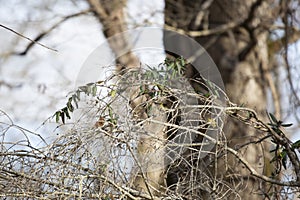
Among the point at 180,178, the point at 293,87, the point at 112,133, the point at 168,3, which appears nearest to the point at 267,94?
the point at 293,87

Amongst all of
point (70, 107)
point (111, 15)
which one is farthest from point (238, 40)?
point (70, 107)

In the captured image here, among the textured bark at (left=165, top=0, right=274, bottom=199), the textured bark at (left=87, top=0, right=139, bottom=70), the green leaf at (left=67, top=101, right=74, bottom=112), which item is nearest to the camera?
the green leaf at (left=67, top=101, right=74, bottom=112)

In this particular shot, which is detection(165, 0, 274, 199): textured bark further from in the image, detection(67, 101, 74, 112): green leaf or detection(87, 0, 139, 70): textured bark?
detection(67, 101, 74, 112): green leaf

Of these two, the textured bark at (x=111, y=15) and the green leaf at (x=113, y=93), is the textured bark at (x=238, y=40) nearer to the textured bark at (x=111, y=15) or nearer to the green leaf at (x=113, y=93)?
the textured bark at (x=111, y=15)

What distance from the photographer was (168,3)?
388 cm

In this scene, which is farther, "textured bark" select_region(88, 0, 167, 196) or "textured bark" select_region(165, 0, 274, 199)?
"textured bark" select_region(165, 0, 274, 199)

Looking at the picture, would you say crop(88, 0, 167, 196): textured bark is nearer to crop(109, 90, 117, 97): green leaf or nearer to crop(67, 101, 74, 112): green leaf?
crop(109, 90, 117, 97): green leaf

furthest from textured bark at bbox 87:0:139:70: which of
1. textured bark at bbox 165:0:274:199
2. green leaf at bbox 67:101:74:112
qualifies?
green leaf at bbox 67:101:74:112

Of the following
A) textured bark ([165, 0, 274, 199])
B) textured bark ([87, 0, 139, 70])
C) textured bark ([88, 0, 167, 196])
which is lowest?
textured bark ([88, 0, 167, 196])

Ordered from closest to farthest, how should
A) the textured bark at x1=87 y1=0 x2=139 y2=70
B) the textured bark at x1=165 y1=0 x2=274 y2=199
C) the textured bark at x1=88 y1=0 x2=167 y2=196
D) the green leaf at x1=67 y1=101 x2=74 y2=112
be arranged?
the textured bark at x1=88 y1=0 x2=167 y2=196 < the green leaf at x1=67 y1=101 x2=74 y2=112 < the textured bark at x1=165 y1=0 x2=274 y2=199 < the textured bark at x1=87 y1=0 x2=139 y2=70

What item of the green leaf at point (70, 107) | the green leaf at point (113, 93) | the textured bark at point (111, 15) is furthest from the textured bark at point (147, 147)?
the textured bark at point (111, 15)

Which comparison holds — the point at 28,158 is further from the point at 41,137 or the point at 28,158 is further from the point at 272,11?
the point at 272,11

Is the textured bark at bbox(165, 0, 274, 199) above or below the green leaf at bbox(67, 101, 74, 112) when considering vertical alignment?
above

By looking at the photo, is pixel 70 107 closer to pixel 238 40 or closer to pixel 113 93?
pixel 113 93
